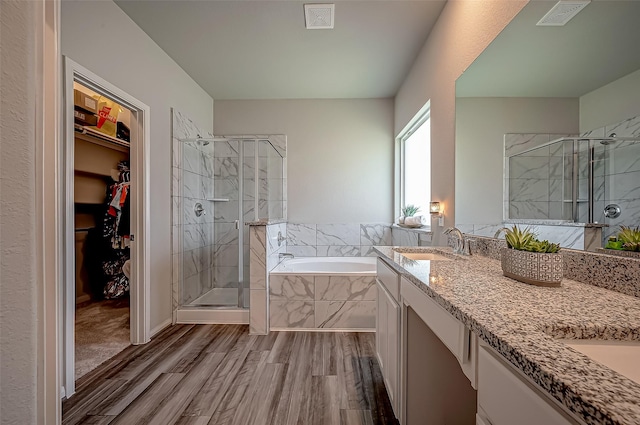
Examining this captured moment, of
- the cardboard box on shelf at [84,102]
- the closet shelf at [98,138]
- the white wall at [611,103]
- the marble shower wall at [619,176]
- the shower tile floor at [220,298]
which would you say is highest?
the cardboard box on shelf at [84,102]

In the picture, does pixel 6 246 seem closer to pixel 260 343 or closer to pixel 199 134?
pixel 260 343

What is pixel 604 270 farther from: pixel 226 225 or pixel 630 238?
pixel 226 225

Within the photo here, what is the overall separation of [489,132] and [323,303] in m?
1.97

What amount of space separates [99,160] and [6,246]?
3.36 metres

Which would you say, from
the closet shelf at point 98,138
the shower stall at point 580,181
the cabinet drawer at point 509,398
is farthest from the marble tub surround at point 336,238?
the cabinet drawer at point 509,398

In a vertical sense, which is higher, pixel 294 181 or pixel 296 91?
pixel 296 91

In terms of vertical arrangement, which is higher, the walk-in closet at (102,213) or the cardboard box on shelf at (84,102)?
the cardboard box on shelf at (84,102)

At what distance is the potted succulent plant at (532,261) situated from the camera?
955 millimetres

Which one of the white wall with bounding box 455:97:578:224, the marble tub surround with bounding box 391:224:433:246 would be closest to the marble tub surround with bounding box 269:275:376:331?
the marble tub surround with bounding box 391:224:433:246

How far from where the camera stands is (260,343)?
237cm

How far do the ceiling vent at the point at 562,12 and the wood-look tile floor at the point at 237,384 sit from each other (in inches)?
77.6

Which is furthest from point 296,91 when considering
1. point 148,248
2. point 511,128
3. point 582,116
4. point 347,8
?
point 582,116

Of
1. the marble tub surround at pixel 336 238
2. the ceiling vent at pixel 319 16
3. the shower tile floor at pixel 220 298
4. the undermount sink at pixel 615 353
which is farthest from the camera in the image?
the marble tub surround at pixel 336 238

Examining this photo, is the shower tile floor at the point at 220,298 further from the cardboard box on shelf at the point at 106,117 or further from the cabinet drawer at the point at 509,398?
the cabinet drawer at the point at 509,398
